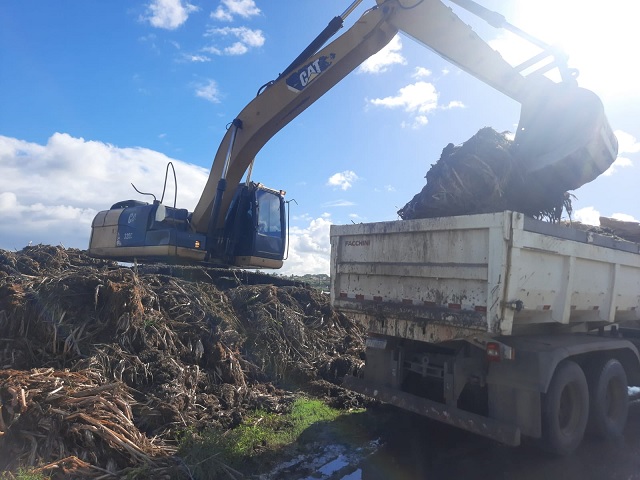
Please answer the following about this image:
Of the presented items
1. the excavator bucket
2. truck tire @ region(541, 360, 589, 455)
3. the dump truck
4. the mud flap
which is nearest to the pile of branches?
the excavator bucket

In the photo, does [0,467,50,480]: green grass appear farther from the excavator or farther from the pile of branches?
the excavator

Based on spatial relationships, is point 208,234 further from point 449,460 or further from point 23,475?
point 23,475

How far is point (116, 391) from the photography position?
4.99 meters

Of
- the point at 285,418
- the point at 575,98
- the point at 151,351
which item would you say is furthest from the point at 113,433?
the point at 575,98

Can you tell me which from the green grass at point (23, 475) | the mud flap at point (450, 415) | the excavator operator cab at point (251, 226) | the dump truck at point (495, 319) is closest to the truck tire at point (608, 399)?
the dump truck at point (495, 319)

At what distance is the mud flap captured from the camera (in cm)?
463

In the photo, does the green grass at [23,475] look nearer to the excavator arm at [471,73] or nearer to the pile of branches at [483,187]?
the pile of branches at [483,187]

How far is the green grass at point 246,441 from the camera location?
441 centimetres

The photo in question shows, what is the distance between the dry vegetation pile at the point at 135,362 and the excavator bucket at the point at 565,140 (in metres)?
3.93

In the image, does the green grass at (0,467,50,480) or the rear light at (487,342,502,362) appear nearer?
the green grass at (0,467,50,480)

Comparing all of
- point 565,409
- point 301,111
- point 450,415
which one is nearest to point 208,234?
point 301,111

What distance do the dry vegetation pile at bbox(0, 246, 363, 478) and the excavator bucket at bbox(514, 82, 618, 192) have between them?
3.93 meters

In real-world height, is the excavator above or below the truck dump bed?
above

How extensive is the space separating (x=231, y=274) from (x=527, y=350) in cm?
670
